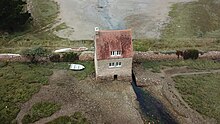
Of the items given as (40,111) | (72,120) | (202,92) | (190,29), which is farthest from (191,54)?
(40,111)

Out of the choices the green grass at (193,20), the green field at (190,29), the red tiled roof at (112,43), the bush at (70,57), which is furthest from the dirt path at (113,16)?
the red tiled roof at (112,43)

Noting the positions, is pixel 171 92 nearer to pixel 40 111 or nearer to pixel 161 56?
pixel 161 56

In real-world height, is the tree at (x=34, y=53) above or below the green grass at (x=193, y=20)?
below

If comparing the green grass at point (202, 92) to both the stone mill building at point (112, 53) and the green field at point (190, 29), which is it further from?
the green field at point (190, 29)

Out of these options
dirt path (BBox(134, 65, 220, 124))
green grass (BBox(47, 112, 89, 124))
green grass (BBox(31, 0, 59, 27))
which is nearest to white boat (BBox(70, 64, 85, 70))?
dirt path (BBox(134, 65, 220, 124))

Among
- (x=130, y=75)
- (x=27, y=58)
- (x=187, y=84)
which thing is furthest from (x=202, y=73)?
(x=27, y=58)

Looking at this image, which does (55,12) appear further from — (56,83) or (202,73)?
(202,73)
